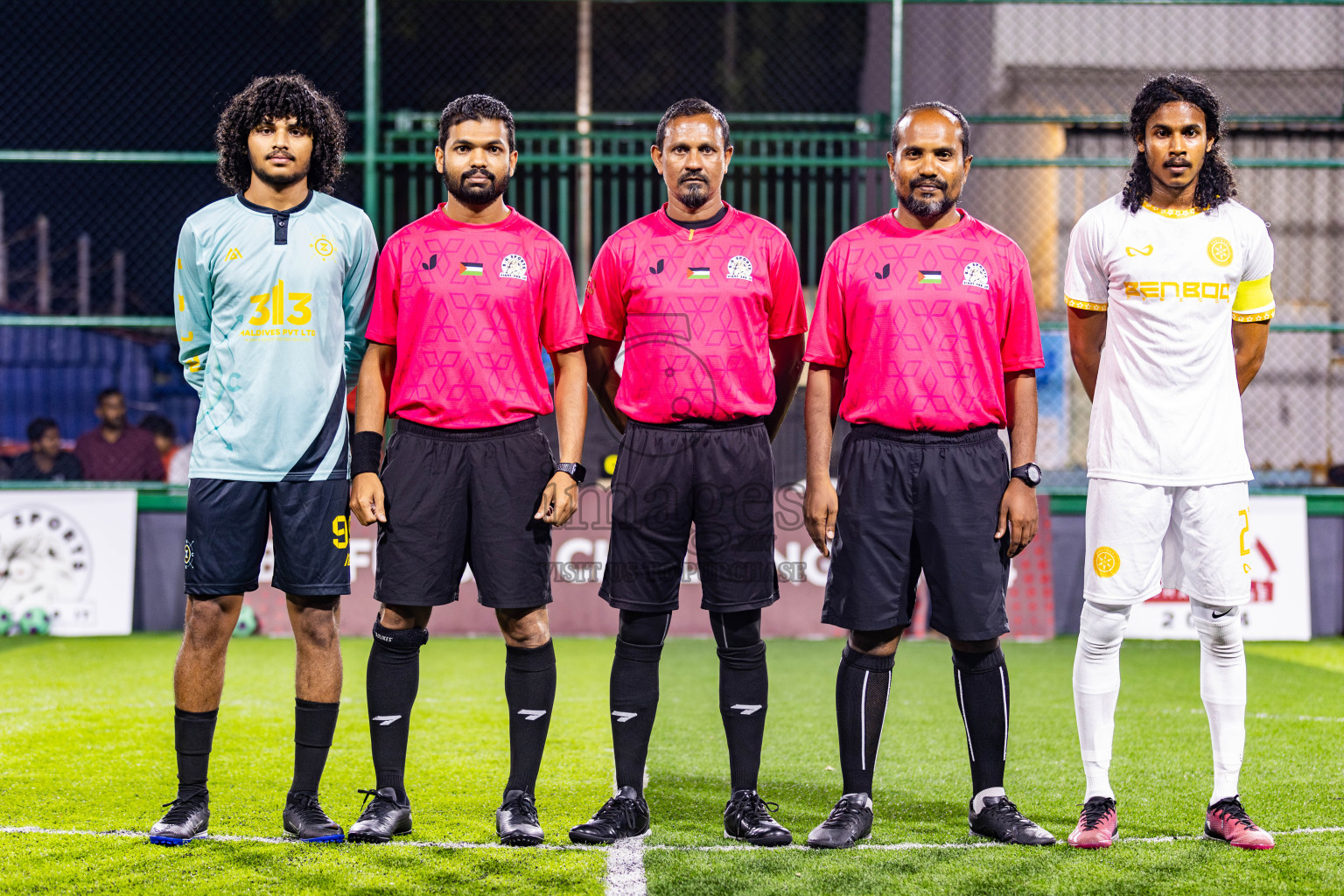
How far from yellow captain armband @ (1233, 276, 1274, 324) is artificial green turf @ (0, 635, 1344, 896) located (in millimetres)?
1507

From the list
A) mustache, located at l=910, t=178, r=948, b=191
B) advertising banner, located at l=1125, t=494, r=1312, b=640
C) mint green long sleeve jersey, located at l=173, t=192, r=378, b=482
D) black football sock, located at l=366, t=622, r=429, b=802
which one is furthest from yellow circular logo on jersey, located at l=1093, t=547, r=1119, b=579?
advertising banner, located at l=1125, t=494, r=1312, b=640

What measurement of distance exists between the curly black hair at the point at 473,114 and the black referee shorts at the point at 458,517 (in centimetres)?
86

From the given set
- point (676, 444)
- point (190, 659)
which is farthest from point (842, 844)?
point (190, 659)

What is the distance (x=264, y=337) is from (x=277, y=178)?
0.48 m

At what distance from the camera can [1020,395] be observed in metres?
3.64

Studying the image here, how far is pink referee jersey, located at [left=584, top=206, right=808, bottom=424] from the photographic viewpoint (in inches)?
141

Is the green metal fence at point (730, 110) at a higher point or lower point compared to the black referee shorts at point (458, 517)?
higher

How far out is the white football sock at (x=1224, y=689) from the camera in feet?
11.7

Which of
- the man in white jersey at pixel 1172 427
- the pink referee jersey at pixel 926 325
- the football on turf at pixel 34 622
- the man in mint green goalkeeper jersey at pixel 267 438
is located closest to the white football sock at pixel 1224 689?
the man in white jersey at pixel 1172 427

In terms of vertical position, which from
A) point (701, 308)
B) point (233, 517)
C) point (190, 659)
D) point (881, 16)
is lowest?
point (190, 659)

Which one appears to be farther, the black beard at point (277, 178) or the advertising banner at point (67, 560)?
the advertising banner at point (67, 560)

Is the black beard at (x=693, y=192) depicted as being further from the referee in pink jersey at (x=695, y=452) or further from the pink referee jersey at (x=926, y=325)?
the pink referee jersey at (x=926, y=325)

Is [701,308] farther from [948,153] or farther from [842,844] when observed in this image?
[842,844]

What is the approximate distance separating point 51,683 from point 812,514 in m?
4.55
